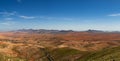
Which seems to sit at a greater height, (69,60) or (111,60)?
(111,60)

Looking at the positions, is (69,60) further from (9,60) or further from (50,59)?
(9,60)

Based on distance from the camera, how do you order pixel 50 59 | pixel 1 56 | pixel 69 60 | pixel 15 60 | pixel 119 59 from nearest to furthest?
1. pixel 119 59
2. pixel 15 60
3. pixel 1 56
4. pixel 69 60
5. pixel 50 59

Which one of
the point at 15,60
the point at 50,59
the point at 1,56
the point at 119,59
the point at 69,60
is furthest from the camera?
the point at 50,59

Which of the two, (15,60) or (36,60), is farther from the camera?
(36,60)

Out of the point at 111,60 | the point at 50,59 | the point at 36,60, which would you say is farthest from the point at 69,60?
the point at 111,60

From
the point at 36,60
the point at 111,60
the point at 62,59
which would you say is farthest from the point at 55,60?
the point at 111,60

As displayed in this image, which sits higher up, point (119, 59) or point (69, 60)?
point (119, 59)

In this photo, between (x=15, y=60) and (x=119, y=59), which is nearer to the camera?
(x=119, y=59)

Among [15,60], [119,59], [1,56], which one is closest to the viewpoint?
[119,59]

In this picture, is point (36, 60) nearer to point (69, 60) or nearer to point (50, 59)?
point (50, 59)
